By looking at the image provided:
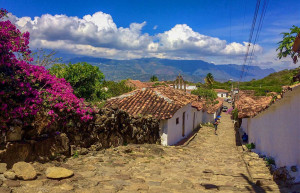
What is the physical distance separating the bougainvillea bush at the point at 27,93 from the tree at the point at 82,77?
712cm

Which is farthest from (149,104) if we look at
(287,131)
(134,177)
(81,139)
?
(134,177)

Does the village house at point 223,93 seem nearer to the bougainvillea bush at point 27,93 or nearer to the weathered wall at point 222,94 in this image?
the weathered wall at point 222,94

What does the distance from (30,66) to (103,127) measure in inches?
117

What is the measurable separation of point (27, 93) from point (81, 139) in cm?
216

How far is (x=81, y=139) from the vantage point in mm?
7539

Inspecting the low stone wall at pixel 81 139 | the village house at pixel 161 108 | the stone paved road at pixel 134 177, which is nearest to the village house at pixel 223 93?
the village house at pixel 161 108

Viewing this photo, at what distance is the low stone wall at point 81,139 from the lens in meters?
5.53

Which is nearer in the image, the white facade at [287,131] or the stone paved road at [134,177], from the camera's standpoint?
the stone paved road at [134,177]

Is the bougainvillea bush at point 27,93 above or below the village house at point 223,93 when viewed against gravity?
above

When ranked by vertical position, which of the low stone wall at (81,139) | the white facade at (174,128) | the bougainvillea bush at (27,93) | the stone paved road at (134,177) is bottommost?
the white facade at (174,128)

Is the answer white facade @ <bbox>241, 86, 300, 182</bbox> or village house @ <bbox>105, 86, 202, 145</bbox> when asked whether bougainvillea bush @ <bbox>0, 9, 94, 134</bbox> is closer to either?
Result: white facade @ <bbox>241, 86, 300, 182</bbox>

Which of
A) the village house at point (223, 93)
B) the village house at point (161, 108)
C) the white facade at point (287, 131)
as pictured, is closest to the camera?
the white facade at point (287, 131)

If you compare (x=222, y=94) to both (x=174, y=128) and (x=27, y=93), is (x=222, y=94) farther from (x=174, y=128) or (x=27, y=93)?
(x=27, y=93)

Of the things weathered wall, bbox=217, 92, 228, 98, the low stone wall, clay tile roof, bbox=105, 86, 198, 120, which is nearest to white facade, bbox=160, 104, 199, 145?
clay tile roof, bbox=105, 86, 198, 120
